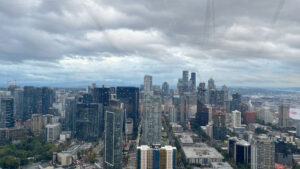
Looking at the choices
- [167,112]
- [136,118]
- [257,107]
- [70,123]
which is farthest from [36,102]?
[257,107]

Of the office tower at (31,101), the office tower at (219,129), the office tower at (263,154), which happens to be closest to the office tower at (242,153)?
the office tower at (263,154)

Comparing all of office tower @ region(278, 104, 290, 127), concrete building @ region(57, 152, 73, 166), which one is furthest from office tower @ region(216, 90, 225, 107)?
concrete building @ region(57, 152, 73, 166)

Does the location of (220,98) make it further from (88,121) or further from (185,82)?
(88,121)

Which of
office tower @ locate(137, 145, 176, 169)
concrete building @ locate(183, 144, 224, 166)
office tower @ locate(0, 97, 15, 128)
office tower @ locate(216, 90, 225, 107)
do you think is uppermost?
office tower @ locate(216, 90, 225, 107)

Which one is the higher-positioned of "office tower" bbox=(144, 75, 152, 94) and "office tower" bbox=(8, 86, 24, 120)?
"office tower" bbox=(144, 75, 152, 94)

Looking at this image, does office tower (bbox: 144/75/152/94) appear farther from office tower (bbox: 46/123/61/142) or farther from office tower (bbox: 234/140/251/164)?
office tower (bbox: 234/140/251/164)

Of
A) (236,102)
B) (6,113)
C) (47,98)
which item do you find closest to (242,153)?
(236,102)

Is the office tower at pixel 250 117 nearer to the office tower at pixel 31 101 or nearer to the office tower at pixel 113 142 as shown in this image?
the office tower at pixel 113 142

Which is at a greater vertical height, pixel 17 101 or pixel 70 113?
Answer: pixel 17 101
